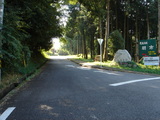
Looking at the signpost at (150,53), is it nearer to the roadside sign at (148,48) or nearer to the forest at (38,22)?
the roadside sign at (148,48)

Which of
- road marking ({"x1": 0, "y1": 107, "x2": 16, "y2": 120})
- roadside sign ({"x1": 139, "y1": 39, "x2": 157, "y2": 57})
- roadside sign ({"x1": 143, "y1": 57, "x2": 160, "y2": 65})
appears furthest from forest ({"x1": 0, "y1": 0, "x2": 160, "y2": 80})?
roadside sign ({"x1": 143, "y1": 57, "x2": 160, "y2": 65})

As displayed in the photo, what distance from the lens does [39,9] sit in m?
9.06

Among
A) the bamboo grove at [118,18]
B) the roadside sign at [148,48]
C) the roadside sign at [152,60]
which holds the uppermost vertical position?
the bamboo grove at [118,18]

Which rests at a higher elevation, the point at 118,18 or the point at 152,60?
the point at 118,18

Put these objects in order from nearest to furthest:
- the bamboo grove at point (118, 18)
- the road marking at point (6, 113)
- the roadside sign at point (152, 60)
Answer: the road marking at point (6, 113), the roadside sign at point (152, 60), the bamboo grove at point (118, 18)

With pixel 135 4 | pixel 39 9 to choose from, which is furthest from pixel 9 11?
pixel 135 4

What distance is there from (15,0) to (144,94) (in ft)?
26.3

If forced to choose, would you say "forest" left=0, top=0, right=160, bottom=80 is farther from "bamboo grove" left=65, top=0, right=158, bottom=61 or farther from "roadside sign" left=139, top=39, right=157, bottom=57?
"roadside sign" left=139, top=39, right=157, bottom=57

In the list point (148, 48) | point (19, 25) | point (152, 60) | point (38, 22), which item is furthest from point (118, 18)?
point (19, 25)

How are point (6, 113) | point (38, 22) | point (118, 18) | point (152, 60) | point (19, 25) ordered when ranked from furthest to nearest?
point (118, 18)
point (152, 60)
point (38, 22)
point (19, 25)
point (6, 113)

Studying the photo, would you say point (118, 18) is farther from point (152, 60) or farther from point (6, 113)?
point (6, 113)

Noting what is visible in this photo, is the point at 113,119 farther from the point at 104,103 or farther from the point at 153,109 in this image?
the point at 153,109

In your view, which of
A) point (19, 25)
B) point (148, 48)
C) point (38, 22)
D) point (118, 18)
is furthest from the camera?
point (118, 18)

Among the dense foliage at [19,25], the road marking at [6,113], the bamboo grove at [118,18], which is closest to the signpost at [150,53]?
the bamboo grove at [118,18]
